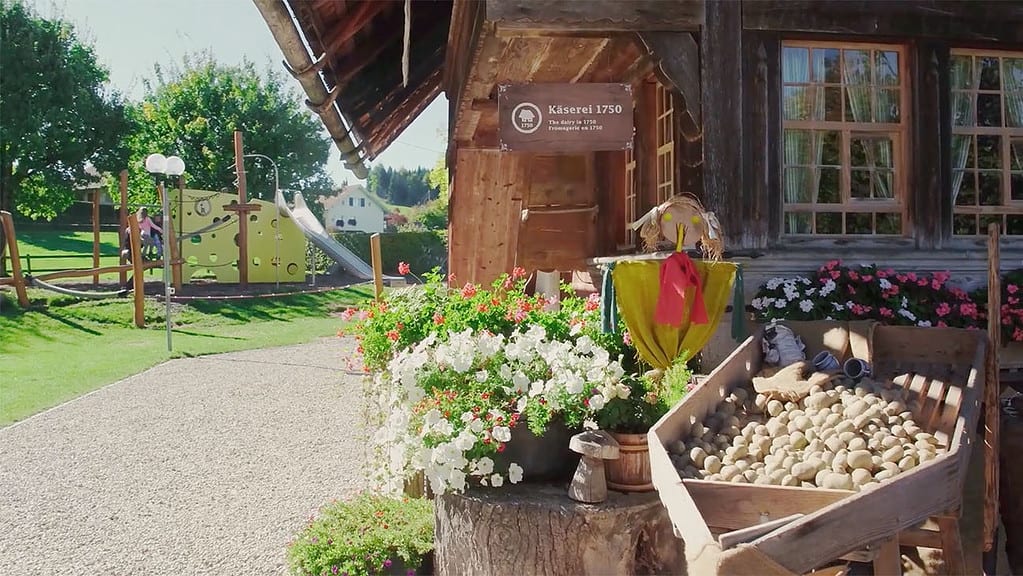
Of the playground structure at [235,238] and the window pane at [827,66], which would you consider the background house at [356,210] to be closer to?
the playground structure at [235,238]

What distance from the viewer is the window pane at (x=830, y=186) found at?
5.54 m

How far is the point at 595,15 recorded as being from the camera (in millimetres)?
5109

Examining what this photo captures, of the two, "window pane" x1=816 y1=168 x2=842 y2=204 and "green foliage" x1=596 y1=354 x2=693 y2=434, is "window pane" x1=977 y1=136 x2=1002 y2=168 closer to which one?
"window pane" x1=816 y1=168 x2=842 y2=204

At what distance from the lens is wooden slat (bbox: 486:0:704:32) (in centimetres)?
508

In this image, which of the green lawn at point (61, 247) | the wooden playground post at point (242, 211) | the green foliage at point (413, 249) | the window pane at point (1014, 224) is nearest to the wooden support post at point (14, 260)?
the wooden playground post at point (242, 211)

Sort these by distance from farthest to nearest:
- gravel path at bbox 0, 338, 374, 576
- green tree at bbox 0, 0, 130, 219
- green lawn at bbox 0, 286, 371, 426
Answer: green tree at bbox 0, 0, 130, 219, green lawn at bbox 0, 286, 371, 426, gravel path at bbox 0, 338, 374, 576

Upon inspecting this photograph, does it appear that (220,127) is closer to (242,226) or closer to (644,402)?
(242,226)

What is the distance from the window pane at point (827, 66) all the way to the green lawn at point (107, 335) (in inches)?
331

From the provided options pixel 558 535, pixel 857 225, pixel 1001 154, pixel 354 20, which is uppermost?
pixel 354 20

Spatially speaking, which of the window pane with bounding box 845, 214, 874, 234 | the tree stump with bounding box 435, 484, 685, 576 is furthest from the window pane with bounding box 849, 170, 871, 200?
the tree stump with bounding box 435, 484, 685, 576

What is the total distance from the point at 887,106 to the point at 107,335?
44.9ft

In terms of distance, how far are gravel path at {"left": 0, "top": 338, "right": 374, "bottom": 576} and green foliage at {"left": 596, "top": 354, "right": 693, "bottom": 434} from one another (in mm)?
2185

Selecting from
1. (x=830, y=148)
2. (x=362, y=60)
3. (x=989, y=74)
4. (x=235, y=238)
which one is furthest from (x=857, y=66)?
(x=235, y=238)

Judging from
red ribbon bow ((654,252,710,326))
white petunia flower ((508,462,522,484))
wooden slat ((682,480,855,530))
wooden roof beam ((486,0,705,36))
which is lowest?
white petunia flower ((508,462,522,484))
